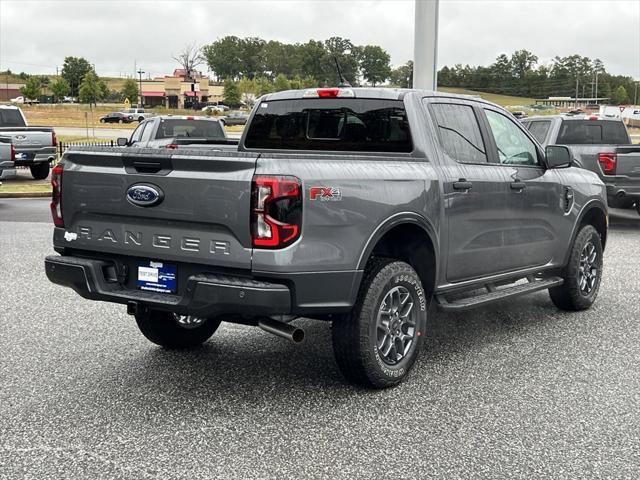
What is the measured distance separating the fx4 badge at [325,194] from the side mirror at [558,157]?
2.94m

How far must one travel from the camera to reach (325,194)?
463cm

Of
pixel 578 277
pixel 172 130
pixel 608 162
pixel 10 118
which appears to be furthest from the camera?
pixel 10 118

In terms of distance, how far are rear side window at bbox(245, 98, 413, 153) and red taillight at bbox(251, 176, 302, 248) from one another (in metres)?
1.49

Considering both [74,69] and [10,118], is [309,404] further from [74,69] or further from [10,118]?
[74,69]

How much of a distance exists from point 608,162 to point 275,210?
35.5 ft

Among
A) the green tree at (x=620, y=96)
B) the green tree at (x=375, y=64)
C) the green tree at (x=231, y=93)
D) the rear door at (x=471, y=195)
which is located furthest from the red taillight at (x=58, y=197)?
the green tree at (x=620, y=96)

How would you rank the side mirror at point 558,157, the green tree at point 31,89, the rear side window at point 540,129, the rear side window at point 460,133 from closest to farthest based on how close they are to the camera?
the rear side window at point 460,133
the side mirror at point 558,157
the rear side window at point 540,129
the green tree at point 31,89

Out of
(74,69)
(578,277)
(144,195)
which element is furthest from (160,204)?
(74,69)

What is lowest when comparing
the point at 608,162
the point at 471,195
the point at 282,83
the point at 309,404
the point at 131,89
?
the point at 309,404

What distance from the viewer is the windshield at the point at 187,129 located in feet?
60.5

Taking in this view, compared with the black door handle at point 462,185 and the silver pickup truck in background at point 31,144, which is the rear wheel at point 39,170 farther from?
the black door handle at point 462,185

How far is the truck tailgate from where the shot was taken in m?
4.55

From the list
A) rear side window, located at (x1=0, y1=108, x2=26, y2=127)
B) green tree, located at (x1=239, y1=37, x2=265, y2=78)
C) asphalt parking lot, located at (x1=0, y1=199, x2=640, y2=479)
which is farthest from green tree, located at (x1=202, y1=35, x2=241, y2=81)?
asphalt parking lot, located at (x1=0, y1=199, x2=640, y2=479)

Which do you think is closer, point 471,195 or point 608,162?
point 471,195
